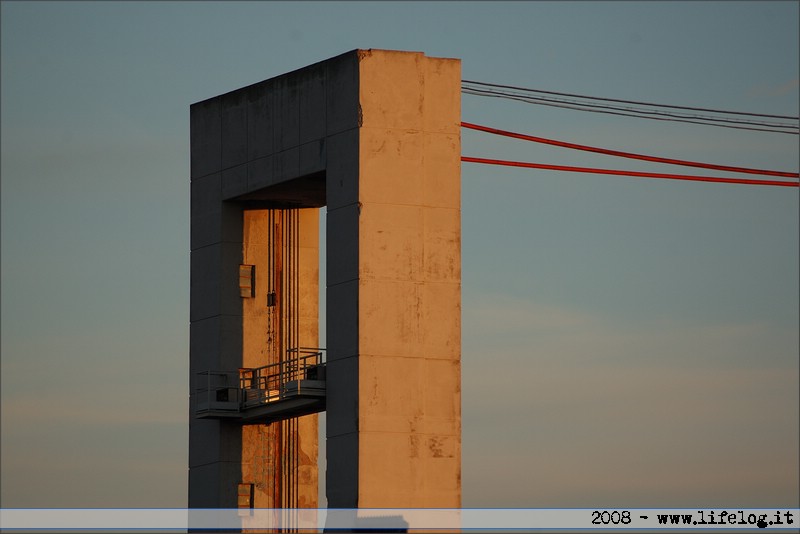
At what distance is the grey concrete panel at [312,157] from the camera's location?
71.3 m

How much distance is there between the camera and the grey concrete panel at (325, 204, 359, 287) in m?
69.7

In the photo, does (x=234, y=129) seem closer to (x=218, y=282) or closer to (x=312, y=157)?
(x=312, y=157)

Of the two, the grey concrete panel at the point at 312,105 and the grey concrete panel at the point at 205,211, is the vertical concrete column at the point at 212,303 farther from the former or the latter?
the grey concrete panel at the point at 312,105

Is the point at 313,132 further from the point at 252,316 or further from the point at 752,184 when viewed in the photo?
the point at 752,184

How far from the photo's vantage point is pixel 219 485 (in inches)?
2931

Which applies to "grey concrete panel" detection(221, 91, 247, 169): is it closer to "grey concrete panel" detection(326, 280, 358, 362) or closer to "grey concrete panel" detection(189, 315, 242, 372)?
"grey concrete panel" detection(189, 315, 242, 372)

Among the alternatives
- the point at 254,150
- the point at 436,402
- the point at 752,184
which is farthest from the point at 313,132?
the point at 752,184

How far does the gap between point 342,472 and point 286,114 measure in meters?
12.0

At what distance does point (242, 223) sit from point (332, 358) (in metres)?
7.91

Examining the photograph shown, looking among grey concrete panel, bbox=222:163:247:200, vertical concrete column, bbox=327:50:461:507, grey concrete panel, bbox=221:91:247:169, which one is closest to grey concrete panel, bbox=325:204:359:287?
vertical concrete column, bbox=327:50:461:507

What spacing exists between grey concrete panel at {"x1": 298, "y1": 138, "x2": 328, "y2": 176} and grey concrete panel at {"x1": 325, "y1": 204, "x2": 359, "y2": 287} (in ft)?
5.02

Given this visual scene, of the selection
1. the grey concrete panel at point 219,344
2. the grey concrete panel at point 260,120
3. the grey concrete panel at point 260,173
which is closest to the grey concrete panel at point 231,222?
the grey concrete panel at point 260,173

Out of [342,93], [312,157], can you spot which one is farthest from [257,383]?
[342,93]

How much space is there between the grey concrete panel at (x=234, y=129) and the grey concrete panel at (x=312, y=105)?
3.23 metres
